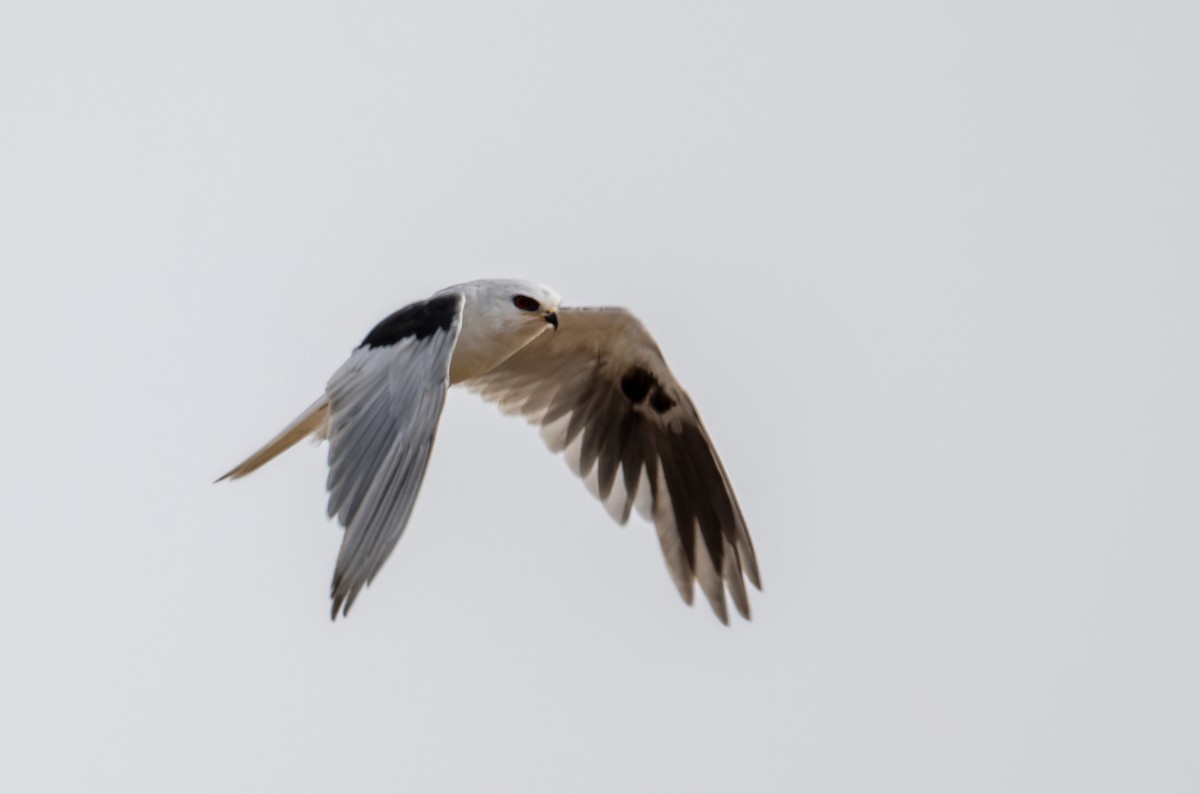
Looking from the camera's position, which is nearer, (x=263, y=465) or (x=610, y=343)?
(x=263, y=465)

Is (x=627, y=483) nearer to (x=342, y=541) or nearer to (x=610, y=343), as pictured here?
(x=610, y=343)

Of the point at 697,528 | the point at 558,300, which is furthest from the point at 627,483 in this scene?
the point at 558,300

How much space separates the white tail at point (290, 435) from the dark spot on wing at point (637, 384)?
5.59 feet

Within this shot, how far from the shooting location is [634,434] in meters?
9.39

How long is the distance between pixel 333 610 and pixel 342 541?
515 mm

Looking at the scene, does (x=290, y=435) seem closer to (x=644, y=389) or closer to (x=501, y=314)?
(x=501, y=314)

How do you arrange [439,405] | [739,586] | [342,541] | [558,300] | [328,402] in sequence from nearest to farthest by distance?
[342,541] → [439,405] → [328,402] → [558,300] → [739,586]

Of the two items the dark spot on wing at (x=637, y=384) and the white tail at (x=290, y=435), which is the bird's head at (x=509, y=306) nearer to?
the white tail at (x=290, y=435)

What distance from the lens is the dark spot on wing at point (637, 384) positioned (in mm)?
9391

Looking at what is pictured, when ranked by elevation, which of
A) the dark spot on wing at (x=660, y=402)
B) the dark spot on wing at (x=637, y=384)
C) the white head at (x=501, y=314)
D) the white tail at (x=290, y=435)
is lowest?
the white tail at (x=290, y=435)

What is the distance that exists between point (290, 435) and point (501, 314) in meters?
1.03

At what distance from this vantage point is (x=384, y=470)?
21.8 feet

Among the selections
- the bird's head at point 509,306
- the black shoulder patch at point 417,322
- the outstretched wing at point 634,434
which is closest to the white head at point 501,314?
the bird's head at point 509,306

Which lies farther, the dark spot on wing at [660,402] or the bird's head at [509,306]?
the dark spot on wing at [660,402]
